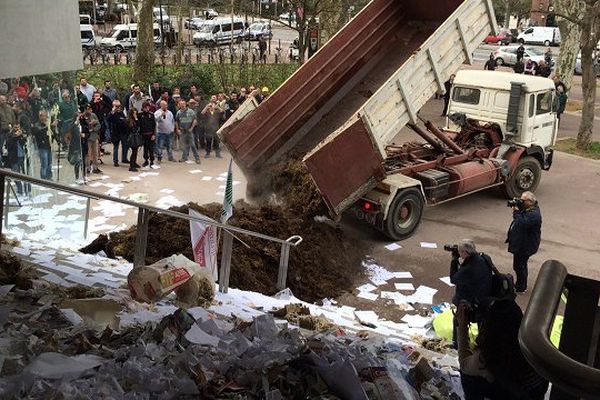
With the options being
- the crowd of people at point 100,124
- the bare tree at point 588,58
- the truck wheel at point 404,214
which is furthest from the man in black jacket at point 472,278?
the bare tree at point 588,58

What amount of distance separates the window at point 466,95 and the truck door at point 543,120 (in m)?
1.08

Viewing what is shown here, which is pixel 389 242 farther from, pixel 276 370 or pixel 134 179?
pixel 276 370

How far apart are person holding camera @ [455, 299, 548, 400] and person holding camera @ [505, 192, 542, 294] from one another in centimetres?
514

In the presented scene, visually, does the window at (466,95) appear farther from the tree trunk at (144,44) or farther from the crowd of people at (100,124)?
the tree trunk at (144,44)

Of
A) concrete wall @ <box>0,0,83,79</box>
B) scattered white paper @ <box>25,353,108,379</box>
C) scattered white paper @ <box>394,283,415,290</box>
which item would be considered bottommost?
scattered white paper @ <box>394,283,415,290</box>

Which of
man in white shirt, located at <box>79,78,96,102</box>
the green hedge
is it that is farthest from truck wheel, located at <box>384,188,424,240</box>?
the green hedge

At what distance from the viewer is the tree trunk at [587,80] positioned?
1605cm

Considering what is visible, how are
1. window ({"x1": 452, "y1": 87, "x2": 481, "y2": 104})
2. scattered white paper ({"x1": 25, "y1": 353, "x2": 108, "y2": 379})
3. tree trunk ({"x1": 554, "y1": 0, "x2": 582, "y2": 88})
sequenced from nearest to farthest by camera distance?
1. scattered white paper ({"x1": 25, "y1": 353, "x2": 108, "y2": 379})
2. window ({"x1": 452, "y1": 87, "x2": 481, "y2": 104})
3. tree trunk ({"x1": 554, "y1": 0, "x2": 582, "y2": 88})

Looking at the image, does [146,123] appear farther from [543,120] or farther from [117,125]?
[543,120]

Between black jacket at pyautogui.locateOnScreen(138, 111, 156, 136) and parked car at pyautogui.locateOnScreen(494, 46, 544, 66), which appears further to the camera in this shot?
parked car at pyautogui.locateOnScreen(494, 46, 544, 66)

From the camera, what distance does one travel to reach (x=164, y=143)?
14227mm

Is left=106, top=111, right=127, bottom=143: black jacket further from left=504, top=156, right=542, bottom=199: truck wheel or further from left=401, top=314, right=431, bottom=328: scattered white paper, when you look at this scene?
left=401, top=314, right=431, bottom=328: scattered white paper

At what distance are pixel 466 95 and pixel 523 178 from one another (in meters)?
1.95

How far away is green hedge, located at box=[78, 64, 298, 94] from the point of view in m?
19.1
